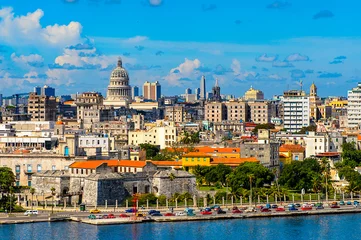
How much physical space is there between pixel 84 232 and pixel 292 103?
3608 inches

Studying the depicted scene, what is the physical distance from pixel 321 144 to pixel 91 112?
56.3 metres

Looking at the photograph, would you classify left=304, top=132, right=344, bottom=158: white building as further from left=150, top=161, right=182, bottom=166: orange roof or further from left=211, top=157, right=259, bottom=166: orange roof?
left=150, top=161, right=182, bottom=166: orange roof

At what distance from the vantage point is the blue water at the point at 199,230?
57594 mm

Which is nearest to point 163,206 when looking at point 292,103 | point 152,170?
point 152,170

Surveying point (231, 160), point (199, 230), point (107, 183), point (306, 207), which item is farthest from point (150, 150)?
point (199, 230)

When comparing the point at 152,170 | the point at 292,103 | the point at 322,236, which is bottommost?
the point at 322,236

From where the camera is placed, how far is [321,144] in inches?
3762

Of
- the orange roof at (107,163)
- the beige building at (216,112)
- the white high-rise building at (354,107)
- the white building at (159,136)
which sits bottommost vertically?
the orange roof at (107,163)

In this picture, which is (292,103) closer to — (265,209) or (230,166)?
(230,166)

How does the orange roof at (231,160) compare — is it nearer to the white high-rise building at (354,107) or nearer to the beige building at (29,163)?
the beige building at (29,163)

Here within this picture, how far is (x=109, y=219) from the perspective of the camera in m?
61.2

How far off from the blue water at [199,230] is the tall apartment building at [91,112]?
76.7 metres

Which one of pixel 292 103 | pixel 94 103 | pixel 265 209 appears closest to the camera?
pixel 265 209

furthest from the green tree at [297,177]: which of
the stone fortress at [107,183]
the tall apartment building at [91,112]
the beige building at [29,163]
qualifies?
the tall apartment building at [91,112]
